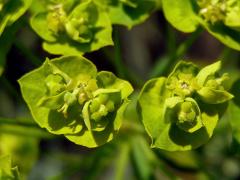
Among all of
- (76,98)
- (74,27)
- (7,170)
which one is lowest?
(7,170)

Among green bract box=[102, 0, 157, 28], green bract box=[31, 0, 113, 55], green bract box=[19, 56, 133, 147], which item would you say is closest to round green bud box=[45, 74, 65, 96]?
green bract box=[19, 56, 133, 147]

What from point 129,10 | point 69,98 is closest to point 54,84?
point 69,98

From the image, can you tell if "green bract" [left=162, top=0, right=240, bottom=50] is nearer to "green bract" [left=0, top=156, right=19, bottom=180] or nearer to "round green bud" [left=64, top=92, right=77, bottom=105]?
"round green bud" [left=64, top=92, right=77, bottom=105]

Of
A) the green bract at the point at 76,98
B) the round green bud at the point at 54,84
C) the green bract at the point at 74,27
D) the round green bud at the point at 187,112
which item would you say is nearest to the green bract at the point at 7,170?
the green bract at the point at 76,98

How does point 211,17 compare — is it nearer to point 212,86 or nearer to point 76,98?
point 212,86

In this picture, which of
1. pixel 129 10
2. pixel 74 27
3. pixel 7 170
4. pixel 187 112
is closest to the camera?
pixel 187 112

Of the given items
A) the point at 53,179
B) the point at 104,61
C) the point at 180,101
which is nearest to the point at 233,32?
the point at 180,101

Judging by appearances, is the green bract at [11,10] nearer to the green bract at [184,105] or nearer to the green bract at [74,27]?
the green bract at [74,27]
